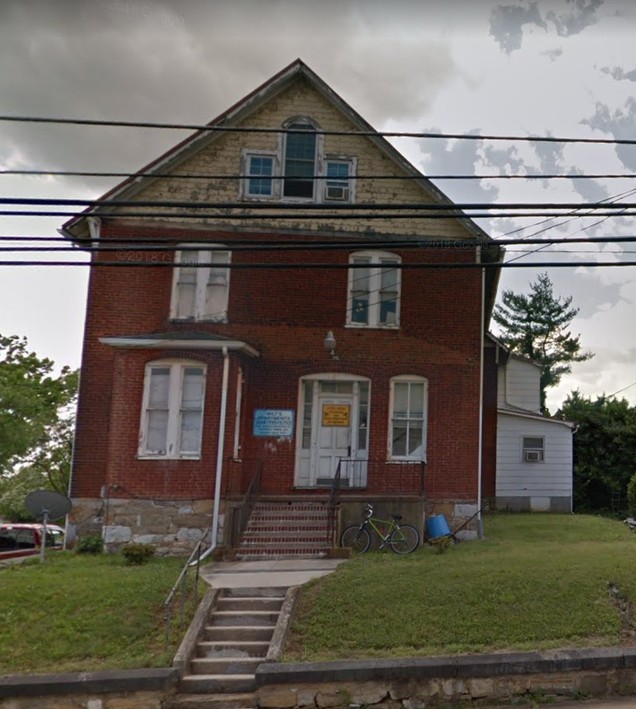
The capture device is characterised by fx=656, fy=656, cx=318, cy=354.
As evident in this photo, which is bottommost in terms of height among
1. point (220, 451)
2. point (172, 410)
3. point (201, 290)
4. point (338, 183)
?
point (220, 451)

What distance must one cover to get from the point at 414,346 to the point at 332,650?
8317 millimetres

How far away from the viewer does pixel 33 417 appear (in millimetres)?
25344

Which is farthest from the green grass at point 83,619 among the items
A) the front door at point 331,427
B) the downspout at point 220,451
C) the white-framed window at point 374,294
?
the white-framed window at point 374,294

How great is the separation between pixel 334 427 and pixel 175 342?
159 inches

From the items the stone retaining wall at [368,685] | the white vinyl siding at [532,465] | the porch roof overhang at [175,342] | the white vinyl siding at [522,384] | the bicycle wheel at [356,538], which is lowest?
the stone retaining wall at [368,685]

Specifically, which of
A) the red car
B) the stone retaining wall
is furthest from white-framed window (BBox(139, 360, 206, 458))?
the red car

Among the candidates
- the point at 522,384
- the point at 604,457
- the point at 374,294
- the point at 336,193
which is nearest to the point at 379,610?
the point at 374,294

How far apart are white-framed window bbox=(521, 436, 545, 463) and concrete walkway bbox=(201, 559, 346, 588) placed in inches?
456

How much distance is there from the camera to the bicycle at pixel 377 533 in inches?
493

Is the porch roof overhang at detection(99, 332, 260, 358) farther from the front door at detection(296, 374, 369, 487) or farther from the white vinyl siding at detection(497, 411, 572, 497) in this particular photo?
the white vinyl siding at detection(497, 411, 572, 497)

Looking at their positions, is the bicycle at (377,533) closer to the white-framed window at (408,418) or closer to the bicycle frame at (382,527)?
the bicycle frame at (382,527)

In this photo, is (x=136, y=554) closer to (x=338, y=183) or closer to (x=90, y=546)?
(x=90, y=546)

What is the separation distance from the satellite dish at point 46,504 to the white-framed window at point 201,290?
4658mm

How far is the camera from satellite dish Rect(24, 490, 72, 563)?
1187 cm
